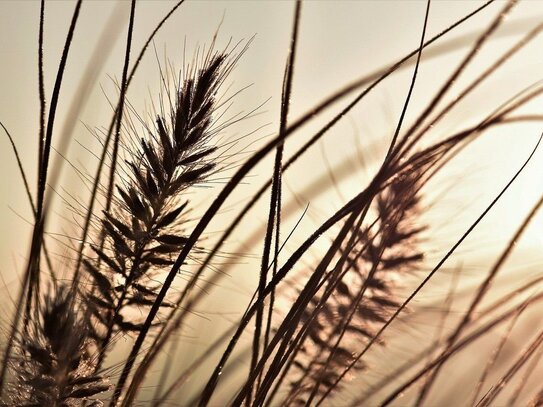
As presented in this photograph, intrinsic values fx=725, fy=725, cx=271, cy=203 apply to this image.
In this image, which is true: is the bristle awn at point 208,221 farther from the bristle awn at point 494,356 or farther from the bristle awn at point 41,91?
the bristle awn at point 494,356

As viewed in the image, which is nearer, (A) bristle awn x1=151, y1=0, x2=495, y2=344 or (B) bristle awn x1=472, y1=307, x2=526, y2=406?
(A) bristle awn x1=151, y1=0, x2=495, y2=344

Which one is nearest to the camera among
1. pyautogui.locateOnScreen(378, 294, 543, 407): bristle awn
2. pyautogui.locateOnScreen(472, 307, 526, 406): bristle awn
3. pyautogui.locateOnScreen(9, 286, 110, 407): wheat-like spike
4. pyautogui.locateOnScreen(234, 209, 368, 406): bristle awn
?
pyautogui.locateOnScreen(9, 286, 110, 407): wheat-like spike

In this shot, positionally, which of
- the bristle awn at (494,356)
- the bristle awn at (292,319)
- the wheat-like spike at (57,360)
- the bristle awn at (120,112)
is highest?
the bristle awn at (120,112)

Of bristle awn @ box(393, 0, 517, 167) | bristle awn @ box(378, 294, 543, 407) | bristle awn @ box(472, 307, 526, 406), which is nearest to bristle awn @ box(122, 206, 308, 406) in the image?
bristle awn @ box(393, 0, 517, 167)

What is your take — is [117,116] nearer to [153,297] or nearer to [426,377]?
[153,297]

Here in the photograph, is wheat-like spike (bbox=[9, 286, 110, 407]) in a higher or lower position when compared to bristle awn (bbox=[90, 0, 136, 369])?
lower

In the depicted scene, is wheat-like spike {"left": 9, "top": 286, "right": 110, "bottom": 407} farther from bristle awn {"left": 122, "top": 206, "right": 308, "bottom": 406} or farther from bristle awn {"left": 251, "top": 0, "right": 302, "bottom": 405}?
bristle awn {"left": 251, "top": 0, "right": 302, "bottom": 405}

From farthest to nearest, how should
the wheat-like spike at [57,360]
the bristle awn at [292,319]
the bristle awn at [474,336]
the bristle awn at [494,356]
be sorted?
the bristle awn at [494,356], the bristle awn at [474,336], the bristle awn at [292,319], the wheat-like spike at [57,360]

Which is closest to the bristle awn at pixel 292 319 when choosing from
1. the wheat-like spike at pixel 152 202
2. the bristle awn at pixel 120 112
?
the wheat-like spike at pixel 152 202

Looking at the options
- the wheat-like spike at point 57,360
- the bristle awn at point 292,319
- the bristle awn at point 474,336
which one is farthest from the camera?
the bristle awn at point 474,336
